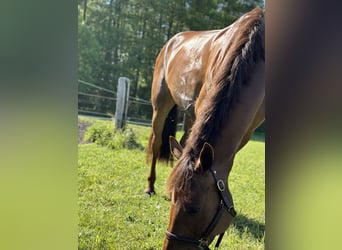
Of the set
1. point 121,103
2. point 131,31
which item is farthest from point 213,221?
point 131,31

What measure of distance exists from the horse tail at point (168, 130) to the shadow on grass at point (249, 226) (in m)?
0.42

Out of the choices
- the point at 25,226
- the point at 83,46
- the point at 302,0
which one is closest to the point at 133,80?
the point at 83,46

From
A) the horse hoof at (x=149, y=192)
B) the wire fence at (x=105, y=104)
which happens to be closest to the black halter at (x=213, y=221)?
the horse hoof at (x=149, y=192)

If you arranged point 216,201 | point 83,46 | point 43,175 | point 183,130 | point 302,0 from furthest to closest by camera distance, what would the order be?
point 43,175 → point 83,46 → point 183,130 → point 216,201 → point 302,0

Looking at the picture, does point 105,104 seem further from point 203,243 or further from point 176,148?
point 203,243

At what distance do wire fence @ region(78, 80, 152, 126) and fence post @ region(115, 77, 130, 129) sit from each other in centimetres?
2

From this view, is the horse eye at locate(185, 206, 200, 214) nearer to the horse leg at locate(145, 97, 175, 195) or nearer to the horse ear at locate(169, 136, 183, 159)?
the horse ear at locate(169, 136, 183, 159)

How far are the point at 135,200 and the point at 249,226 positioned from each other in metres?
0.59

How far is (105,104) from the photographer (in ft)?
6.65

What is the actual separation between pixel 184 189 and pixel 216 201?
142mm

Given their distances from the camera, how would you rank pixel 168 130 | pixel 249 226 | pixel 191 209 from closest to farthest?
pixel 191 209, pixel 249 226, pixel 168 130

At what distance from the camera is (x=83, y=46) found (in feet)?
6.79

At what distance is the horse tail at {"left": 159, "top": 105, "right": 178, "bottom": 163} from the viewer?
1824 mm

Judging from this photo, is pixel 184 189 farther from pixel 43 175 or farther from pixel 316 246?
pixel 43 175
